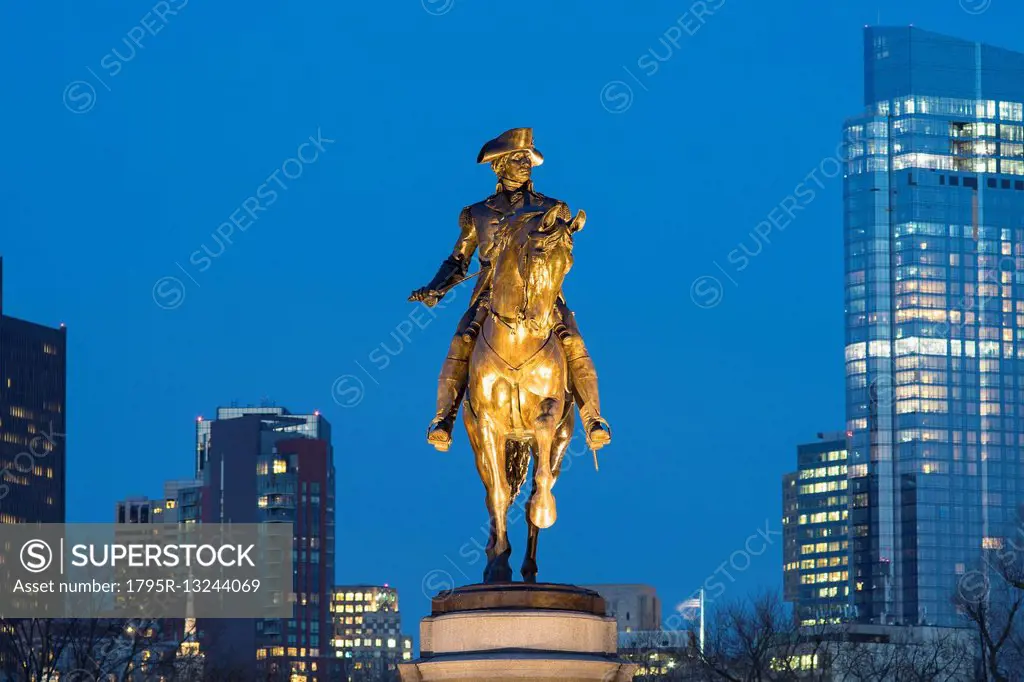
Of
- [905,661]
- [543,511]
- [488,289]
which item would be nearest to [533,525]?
[543,511]

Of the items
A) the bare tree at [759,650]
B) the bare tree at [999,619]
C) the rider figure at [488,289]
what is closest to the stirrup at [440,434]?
the rider figure at [488,289]

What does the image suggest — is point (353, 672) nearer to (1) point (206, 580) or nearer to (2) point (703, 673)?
(1) point (206, 580)

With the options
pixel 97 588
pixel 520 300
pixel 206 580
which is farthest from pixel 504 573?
pixel 206 580

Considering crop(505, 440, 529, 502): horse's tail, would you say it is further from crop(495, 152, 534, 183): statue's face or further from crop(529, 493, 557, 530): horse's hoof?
crop(495, 152, 534, 183): statue's face

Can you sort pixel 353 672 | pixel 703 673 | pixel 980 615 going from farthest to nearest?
pixel 353 672, pixel 703 673, pixel 980 615

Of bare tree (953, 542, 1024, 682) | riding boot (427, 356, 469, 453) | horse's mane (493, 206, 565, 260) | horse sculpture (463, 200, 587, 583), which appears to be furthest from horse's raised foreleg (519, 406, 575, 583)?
bare tree (953, 542, 1024, 682)

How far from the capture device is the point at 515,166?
2233 cm

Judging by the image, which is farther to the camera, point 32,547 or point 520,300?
point 32,547

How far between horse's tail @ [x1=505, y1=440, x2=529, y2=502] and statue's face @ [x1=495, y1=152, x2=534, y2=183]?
9.18ft

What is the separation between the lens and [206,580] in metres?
173

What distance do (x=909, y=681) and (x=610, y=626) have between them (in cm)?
5807

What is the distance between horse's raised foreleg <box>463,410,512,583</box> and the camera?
71.0ft

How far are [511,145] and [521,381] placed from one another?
2579 mm

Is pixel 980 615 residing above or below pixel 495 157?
below
